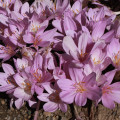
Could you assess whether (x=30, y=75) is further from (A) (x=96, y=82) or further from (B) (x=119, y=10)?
(B) (x=119, y=10)

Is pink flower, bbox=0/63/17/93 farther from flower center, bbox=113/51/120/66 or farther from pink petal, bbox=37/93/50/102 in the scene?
flower center, bbox=113/51/120/66

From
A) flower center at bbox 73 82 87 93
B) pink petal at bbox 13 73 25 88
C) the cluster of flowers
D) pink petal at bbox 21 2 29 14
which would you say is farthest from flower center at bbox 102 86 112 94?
pink petal at bbox 21 2 29 14

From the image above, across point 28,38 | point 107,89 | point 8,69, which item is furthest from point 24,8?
point 107,89

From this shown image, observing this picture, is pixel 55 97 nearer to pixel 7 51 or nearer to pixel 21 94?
pixel 21 94

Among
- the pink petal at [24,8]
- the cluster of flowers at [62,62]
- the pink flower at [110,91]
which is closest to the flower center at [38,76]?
the cluster of flowers at [62,62]

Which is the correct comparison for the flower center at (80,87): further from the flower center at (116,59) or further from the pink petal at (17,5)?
the pink petal at (17,5)

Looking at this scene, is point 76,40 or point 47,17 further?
point 47,17

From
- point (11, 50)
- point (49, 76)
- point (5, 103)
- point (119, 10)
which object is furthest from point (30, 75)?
point (119, 10)

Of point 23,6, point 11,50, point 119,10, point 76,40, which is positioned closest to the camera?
point 76,40
